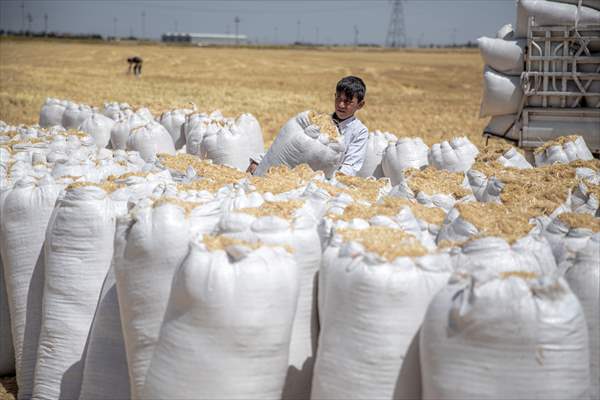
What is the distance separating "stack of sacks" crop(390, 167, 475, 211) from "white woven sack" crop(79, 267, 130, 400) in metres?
1.37

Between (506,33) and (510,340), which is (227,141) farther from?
(510,340)

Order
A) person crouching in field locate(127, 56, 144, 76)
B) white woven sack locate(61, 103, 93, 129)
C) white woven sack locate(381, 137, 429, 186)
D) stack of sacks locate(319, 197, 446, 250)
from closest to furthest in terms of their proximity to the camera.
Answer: stack of sacks locate(319, 197, 446, 250)
white woven sack locate(381, 137, 429, 186)
white woven sack locate(61, 103, 93, 129)
person crouching in field locate(127, 56, 144, 76)

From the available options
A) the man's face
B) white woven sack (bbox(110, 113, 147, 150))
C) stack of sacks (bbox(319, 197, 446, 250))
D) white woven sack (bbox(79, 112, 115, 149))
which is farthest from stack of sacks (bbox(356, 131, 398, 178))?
stack of sacks (bbox(319, 197, 446, 250))

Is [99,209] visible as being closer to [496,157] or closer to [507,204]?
[507,204]

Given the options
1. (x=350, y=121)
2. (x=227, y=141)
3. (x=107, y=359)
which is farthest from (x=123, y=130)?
(x=107, y=359)

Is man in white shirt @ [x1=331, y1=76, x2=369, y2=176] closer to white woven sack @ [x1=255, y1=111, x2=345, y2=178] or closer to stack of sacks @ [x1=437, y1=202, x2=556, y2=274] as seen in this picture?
white woven sack @ [x1=255, y1=111, x2=345, y2=178]

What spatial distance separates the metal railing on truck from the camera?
5871 millimetres

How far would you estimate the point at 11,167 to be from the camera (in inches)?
141

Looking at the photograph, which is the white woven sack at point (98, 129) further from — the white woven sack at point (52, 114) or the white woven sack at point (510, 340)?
the white woven sack at point (510, 340)

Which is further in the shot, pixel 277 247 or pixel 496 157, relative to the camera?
pixel 496 157

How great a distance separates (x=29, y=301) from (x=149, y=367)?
1.05 meters

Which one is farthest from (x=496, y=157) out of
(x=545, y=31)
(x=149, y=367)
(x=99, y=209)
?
(x=149, y=367)

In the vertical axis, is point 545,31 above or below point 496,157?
above

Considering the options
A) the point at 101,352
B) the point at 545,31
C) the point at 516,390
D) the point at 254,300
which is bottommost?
the point at 101,352
